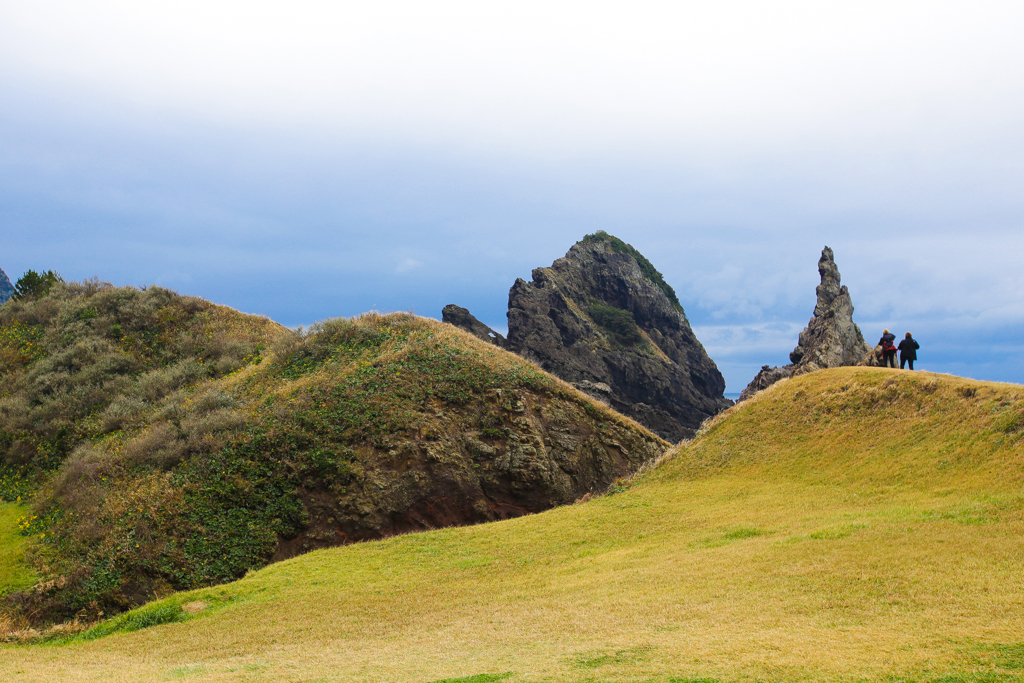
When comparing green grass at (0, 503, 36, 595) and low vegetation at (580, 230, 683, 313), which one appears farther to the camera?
low vegetation at (580, 230, 683, 313)

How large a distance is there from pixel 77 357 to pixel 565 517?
27688 millimetres

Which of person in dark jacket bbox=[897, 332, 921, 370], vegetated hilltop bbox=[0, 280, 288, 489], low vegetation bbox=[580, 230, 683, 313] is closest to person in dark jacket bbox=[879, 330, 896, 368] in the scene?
person in dark jacket bbox=[897, 332, 921, 370]

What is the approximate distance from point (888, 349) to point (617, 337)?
7065 centimetres

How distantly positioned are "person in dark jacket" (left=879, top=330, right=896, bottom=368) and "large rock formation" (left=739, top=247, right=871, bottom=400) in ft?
11.7

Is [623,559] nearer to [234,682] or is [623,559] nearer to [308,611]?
[308,611]

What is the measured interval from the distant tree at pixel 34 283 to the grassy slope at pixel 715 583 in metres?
36.9

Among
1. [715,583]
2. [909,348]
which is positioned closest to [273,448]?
[715,583]

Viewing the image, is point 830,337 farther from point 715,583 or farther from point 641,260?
point 641,260

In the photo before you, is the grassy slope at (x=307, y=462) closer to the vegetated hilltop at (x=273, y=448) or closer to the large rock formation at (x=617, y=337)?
the vegetated hilltop at (x=273, y=448)

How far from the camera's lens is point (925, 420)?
22.3 meters

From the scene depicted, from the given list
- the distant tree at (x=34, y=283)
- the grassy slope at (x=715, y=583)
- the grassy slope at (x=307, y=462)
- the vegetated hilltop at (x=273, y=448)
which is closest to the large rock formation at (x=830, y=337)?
the grassy slope at (x=715, y=583)

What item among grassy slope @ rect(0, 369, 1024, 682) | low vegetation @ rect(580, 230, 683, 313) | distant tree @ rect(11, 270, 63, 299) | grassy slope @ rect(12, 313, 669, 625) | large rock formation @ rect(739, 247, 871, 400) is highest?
low vegetation @ rect(580, 230, 683, 313)

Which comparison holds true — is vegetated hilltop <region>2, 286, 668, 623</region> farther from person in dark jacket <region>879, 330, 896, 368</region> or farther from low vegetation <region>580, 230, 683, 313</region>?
low vegetation <region>580, 230, 683, 313</region>

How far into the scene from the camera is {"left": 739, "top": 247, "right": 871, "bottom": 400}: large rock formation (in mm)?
33344
